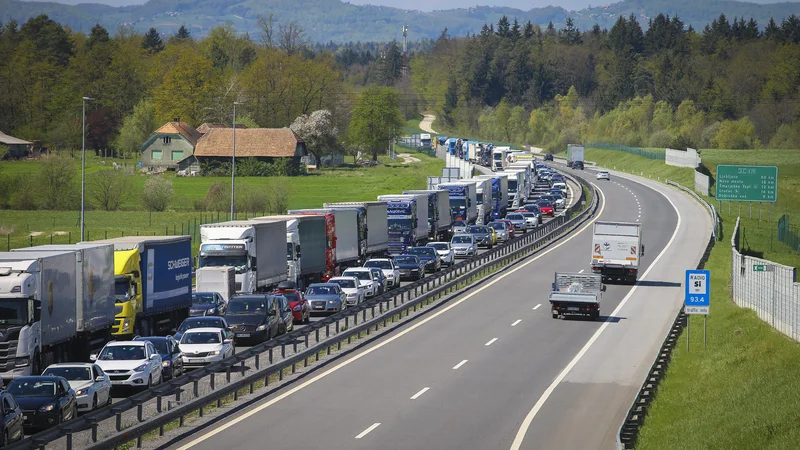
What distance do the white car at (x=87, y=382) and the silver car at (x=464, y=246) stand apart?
128 feet

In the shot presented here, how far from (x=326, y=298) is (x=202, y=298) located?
4.67m

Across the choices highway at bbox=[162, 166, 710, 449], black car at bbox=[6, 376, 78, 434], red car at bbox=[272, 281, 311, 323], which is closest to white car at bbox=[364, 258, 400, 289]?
highway at bbox=[162, 166, 710, 449]

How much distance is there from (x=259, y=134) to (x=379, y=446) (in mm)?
119819

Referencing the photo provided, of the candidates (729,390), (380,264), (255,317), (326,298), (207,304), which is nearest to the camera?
(729,390)

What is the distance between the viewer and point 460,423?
24.2 meters

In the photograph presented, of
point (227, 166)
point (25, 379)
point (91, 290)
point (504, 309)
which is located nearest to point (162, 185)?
point (227, 166)

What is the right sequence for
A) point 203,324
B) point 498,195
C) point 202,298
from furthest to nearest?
point 498,195
point 202,298
point 203,324

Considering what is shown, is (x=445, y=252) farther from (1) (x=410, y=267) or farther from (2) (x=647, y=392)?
(2) (x=647, y=392)

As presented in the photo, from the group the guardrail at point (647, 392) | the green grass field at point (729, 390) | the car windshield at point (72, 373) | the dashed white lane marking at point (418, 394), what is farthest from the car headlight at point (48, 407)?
the green grass field at point (729, 390)

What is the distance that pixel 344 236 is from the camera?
5388 centimetres

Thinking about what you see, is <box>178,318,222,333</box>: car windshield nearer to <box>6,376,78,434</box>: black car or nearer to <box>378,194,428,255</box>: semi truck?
<box>6,376,78,434</box>: black car

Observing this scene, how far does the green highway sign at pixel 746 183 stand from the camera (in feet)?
257

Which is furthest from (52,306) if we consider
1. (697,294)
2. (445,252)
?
(445,252)

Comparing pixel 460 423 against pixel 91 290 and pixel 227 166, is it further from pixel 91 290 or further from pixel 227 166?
pixel 227 166
